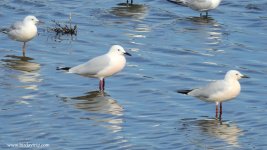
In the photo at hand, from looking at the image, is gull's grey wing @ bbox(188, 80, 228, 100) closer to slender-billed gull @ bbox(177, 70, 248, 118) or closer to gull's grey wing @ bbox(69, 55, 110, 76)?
slender-billed gull @ bbox(177, 70, 248, 118)

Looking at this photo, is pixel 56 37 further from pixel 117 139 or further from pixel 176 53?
pixel 117 139

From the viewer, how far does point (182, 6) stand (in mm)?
26125

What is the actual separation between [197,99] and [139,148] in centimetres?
342

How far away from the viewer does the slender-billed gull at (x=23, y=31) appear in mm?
19641

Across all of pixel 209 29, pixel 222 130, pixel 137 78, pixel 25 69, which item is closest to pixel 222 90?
pixel 222 130

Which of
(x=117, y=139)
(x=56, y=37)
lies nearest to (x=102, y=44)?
(x=56, y=37)

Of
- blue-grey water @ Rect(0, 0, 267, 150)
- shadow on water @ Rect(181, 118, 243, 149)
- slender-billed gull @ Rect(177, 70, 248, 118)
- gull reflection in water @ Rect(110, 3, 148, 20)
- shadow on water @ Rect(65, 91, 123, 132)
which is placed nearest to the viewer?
shadow on water @ Rect(181, 118, 243, 149)

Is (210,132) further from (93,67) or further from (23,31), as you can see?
(23,31)

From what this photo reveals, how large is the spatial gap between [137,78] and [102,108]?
242 centimetres

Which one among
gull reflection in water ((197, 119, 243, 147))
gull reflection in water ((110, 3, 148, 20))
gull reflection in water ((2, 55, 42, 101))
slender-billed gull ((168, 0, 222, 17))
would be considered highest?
slender-billed gull ((168, 0, 222, 17))

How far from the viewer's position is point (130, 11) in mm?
24797

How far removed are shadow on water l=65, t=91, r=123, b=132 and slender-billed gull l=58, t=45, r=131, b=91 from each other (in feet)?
1.16

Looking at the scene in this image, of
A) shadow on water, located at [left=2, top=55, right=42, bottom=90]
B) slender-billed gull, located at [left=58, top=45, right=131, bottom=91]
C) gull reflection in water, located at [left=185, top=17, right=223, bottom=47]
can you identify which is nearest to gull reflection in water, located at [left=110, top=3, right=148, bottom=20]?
gull reflection in water, located at [left=185, top=17, right=223, bottom=47]

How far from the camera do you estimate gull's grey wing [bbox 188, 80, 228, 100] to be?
1488 cm
